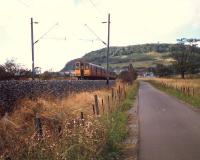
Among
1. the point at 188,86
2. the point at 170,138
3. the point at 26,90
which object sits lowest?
the point at 170,138

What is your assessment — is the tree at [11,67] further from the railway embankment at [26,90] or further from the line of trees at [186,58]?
the line of trees at [186,58]

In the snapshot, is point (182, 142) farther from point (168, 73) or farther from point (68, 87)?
point (168, 73)

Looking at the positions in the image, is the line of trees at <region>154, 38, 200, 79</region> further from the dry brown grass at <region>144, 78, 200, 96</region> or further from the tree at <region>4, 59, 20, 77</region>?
the tree at <region>4, 59, 20, 77</region>

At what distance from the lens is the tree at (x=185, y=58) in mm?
145500

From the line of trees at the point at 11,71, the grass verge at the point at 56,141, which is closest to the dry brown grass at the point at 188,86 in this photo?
the line of trees at the point at 11,71

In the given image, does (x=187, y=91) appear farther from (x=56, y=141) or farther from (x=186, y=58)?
(x=186, y=58)

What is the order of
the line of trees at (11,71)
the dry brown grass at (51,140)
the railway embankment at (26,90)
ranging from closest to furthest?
1. the dry brown grass at (51,140)
2. the railway embankment at (26,90)
3. the line of trees at (11,71)

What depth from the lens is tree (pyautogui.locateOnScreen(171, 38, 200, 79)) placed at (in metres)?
146

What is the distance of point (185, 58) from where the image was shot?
148250 mm

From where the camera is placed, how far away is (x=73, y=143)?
10.4 m

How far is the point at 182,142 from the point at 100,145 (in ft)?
13.8

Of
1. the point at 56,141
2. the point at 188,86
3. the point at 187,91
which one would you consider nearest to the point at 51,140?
the point at 56,141

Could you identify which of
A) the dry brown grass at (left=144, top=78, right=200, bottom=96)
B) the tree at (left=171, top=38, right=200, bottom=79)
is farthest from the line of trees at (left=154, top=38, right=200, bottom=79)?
the dry brown grass at (left=144, top=78, right=200, bottom=96)

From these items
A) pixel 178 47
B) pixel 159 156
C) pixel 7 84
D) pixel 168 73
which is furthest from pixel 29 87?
pixel 168 73
